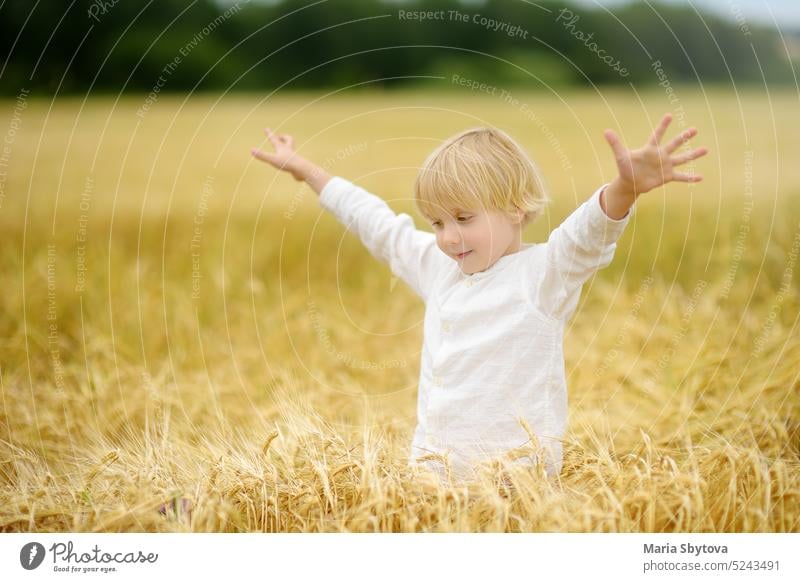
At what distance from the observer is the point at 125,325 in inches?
144

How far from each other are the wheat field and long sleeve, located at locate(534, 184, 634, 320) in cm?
38

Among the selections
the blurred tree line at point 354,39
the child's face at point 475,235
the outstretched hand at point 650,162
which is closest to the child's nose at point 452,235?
the child's face at point 475,235

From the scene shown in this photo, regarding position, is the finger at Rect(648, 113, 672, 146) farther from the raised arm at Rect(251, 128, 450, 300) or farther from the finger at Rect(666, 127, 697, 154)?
the raised arm at Rect(251, 128, 450, 300)

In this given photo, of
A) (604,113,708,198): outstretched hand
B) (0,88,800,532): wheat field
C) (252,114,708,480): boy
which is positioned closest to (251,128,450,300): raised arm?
(252,114,708,480): boy

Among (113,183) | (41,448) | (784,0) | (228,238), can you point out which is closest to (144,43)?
(113,183)

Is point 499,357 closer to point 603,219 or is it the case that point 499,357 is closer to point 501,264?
point 501,264

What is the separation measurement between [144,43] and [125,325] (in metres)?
2.02

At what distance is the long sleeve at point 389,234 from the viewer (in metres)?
2.40

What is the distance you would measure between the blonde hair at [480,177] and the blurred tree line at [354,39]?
169 cm

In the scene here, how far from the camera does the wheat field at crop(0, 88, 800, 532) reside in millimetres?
2213

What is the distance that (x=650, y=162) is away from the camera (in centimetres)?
186

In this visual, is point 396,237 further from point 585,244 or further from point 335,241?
point 335,241

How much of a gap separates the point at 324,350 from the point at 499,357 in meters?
1.57

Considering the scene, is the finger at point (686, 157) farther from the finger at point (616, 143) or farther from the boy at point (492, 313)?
the boy at point (492, 313)
